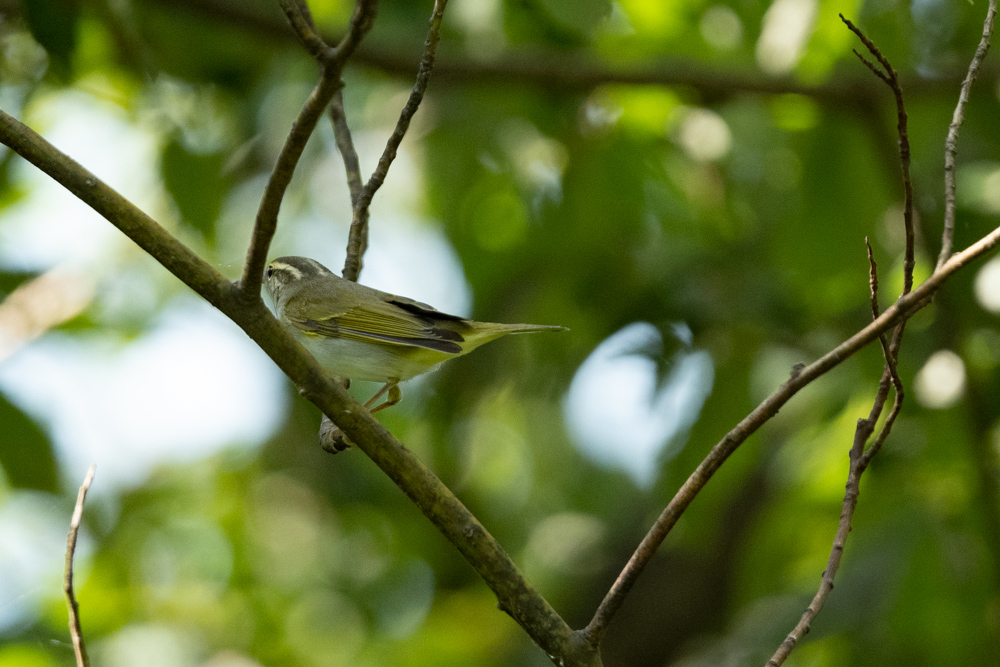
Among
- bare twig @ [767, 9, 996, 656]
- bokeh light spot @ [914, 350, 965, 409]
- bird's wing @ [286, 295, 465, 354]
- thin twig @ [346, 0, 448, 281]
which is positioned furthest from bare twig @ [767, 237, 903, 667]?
bokeh light spot @ [914, 350, 965, 409]

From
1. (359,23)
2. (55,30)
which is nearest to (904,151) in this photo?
(359,23)

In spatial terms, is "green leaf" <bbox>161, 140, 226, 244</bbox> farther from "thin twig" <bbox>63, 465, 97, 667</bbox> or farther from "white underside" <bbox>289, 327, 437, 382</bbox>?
"thin twig" <bbox>63, 465, 97, 667</bbox>

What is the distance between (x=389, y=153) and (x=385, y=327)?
3.89 feet

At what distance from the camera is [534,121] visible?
16.4ft

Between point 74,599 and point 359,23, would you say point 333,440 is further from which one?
point 359,23

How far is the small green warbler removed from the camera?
347 cm

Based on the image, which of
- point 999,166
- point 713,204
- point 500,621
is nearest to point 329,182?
point 713,204

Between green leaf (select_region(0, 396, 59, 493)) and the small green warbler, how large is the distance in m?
1.08

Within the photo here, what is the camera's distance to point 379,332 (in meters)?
3.55

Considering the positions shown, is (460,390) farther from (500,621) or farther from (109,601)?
(109,601)

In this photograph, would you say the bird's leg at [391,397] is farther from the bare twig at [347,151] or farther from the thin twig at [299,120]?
the thin twig at [299,120]

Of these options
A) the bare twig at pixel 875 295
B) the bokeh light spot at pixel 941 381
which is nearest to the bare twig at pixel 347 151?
the bare twig at pixel 875 295

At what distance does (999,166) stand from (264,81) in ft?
13.3

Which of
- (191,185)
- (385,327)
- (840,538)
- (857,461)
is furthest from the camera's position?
(191,185)
